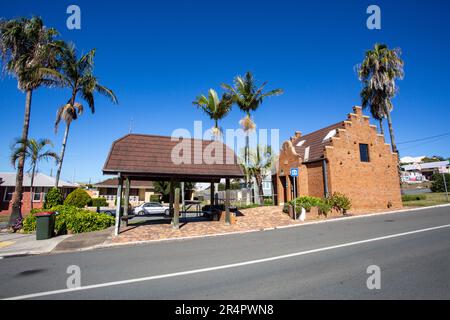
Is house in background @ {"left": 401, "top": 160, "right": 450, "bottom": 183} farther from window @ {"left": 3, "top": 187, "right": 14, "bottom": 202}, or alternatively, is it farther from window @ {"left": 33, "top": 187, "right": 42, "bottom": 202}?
A: window @ {"left": 3, "top": 187, "right": 14, "bottom": 202}

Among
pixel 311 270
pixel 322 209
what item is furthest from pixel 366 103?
pixel 311 270

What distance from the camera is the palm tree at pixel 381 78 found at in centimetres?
2470

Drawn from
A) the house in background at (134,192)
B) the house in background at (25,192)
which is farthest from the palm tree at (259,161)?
the house in background at (25,192)

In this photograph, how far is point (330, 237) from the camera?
976 cm

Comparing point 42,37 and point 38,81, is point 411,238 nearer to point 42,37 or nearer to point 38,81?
point 38,81

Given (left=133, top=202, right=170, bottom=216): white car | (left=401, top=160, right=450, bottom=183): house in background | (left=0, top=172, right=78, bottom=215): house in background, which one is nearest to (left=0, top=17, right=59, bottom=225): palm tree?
(left=133, top=202, right=170, bottom=216): white car

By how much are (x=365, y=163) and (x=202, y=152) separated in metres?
14.8

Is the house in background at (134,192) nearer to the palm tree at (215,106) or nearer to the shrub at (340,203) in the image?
the palm tree at (215,106)

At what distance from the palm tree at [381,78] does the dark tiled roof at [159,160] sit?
1982cm

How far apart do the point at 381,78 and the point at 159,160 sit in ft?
80.2

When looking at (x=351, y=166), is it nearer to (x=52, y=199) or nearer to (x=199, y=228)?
(x=199, y=228)

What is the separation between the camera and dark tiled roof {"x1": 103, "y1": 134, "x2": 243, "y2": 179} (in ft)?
40.7

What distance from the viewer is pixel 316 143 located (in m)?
22.4

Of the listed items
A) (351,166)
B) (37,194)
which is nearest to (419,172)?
(351,166)
